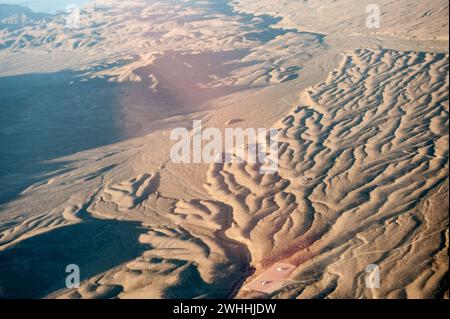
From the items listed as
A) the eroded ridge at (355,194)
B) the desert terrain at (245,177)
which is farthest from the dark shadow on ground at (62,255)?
the eroded ridge at (355,194)

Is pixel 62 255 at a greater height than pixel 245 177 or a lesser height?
lesser

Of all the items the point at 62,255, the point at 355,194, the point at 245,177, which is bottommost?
the point at 62,255

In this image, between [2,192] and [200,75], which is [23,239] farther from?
[200,75]

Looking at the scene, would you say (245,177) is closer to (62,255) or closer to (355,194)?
(355,194)

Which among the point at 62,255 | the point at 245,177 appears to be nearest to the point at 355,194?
the point at 245,177

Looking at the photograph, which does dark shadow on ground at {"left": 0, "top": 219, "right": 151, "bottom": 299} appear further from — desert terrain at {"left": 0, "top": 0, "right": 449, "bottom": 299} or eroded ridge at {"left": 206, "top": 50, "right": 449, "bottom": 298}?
eroded ridge at {"left": 206, "top": 50, "right": 449, "bottom": 298}

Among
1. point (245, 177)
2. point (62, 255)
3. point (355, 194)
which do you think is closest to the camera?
point (355, 194)

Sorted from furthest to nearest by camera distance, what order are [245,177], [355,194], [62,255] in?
[245,177] → [62,255] → [355,194]

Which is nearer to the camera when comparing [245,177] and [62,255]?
[62,255]

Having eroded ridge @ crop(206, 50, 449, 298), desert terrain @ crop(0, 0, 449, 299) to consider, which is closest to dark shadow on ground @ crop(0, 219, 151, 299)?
desert terrain @ crop(0, 0, 449, 299)
